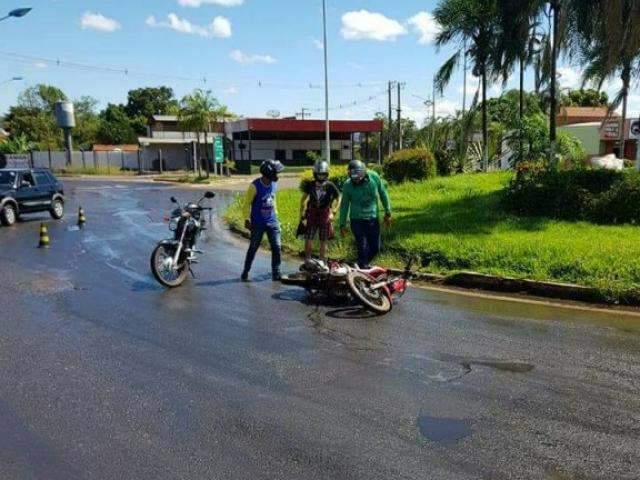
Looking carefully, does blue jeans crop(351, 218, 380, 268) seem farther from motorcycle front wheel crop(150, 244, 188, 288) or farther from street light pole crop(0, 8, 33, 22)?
street light pole crop(0, 8, 33, 22)

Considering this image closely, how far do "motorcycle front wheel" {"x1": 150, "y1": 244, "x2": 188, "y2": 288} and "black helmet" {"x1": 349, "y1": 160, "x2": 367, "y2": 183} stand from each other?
2764 mm

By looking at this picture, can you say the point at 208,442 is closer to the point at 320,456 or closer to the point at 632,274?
the point at 320,456

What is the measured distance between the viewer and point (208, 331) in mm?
6527

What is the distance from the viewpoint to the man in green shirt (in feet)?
28.2

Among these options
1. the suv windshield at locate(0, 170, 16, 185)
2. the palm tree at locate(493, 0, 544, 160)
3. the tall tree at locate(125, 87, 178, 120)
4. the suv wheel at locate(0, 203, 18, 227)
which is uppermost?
the tall tree at locate(125, 87, 178, 120)

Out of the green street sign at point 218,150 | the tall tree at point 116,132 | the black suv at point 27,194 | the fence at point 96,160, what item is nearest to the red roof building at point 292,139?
the green street sign at point 218,150

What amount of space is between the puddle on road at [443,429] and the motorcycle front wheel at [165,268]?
17.3ft

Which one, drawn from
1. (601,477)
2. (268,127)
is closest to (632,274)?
(601,477)

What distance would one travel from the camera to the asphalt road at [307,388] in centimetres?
374

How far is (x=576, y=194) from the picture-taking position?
12305mm

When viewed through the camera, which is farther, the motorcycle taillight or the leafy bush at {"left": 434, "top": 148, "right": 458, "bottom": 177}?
the leafy bush at {"left": 434, "top": 148, "right": 458, "bottom": 177}

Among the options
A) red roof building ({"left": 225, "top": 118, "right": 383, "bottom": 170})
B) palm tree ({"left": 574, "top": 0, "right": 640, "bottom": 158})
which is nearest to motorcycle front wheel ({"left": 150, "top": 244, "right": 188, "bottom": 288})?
palm tree ({"left": 574, "top": 0, "right": 640, "bottom": 158})

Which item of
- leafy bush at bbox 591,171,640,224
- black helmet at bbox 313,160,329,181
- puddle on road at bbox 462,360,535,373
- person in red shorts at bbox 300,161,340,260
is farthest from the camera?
leafy bush at bbox 591,171,640,224

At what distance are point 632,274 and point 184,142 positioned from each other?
55.6 m
